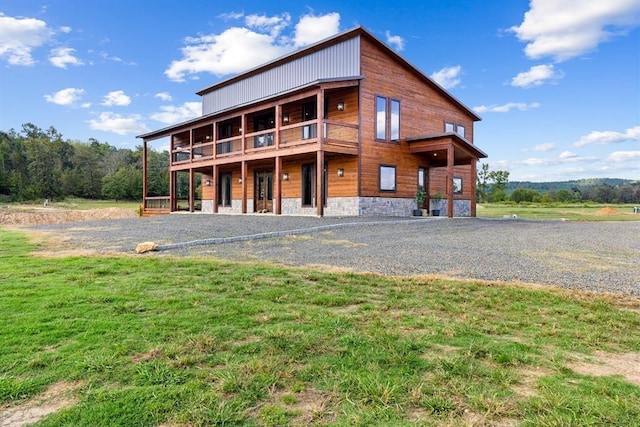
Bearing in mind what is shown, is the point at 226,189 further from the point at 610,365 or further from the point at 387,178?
the point at 610,365

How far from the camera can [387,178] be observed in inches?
667

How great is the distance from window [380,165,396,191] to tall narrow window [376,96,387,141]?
1.36 metres

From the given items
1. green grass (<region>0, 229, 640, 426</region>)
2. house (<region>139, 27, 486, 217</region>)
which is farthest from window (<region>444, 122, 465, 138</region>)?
green grass (<region>0, 229, 640, 426</region>)

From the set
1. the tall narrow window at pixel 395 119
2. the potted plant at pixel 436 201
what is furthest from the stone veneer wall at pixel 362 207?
the tall narrow window at pixel 395 119

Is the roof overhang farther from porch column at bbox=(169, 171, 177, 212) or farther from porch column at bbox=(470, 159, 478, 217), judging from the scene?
porch column at bbox=(470, 159, 478, 217)

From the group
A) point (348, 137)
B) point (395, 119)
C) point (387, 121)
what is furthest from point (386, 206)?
point (395, 119)

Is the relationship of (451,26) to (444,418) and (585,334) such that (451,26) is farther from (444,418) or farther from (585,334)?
(444,418)

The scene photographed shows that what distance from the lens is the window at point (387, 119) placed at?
16.8 metres

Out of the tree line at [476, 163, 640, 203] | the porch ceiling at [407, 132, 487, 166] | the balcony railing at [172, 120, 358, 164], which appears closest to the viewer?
the balcony railing at [172, 120, 358, 164]

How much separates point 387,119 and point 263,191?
7.91 metres

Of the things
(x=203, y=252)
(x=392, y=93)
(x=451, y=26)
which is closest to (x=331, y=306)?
(x=203, y=252)

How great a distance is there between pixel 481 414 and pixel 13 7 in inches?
1203

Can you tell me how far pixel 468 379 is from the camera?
2.24 meters

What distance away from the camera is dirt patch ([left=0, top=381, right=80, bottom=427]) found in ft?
6.15
